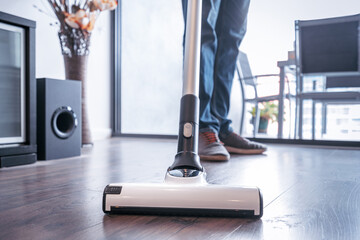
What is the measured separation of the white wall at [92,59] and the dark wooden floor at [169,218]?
1.07 m

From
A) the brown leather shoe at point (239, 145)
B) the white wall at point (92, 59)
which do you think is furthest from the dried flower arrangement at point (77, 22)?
the brown leather shoe at point (239, 145)

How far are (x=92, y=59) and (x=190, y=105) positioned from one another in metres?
1.98

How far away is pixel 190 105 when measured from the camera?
0.81 metres

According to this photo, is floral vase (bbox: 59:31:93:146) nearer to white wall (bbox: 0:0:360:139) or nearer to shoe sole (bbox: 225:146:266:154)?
white wall (bbox: 0:0:360:139)

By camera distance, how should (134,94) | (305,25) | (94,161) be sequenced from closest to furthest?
1. (94,161)
2. (305,25)
3. (134,94)

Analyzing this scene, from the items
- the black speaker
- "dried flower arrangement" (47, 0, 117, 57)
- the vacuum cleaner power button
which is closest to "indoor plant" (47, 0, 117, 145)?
"dried flower arrangement" (47, 0, 117, 57)

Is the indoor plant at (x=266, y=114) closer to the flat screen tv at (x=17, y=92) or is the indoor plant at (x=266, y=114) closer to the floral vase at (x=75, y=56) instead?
the floral vase at (x=75, y=56)

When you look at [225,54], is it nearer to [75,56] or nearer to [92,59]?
[75,56]

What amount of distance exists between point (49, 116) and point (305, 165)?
3.46 ft

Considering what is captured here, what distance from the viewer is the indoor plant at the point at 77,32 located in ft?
5.98

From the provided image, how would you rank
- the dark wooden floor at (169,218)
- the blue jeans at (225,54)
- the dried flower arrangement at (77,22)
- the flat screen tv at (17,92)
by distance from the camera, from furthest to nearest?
the dried flower arrangement at (77,22)
the blue jeans at (225,54)
the flat screen tv at (17,92)
the dark wooden floor at (169,218)

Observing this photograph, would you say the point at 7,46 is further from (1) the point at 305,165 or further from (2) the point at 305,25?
(2) the point at 305,25

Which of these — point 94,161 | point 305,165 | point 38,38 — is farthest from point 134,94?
point 305,165

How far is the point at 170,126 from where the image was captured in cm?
330
